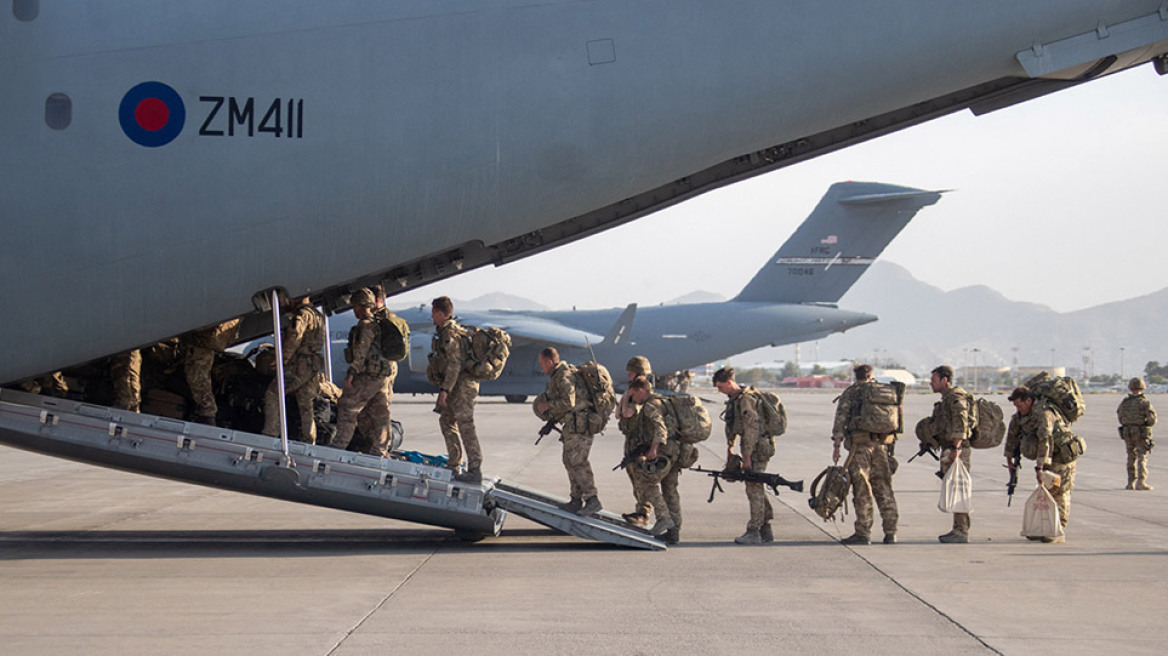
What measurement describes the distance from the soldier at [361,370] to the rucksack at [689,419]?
268cm

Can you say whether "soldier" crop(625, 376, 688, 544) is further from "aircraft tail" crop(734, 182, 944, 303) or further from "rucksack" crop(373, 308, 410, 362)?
"aircraft tail" crop(734, 182, 944, 303)

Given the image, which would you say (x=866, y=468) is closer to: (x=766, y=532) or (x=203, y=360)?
(x=766, y=532)

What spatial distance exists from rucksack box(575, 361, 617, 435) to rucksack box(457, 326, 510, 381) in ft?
2.43

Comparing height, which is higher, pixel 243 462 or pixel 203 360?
pixel 203 360

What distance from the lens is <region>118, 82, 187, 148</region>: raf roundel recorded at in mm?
8180

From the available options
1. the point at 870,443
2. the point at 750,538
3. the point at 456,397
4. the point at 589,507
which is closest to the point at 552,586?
the point at 589,507

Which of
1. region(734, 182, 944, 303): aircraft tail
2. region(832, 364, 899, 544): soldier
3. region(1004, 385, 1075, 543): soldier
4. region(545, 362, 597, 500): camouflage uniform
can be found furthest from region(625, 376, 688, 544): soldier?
region(734, 182, 944, 303): aircraft tail

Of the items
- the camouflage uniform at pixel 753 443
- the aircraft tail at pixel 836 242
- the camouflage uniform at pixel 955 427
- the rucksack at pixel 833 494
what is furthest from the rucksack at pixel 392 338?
the aircraft tail at pixel 836 242

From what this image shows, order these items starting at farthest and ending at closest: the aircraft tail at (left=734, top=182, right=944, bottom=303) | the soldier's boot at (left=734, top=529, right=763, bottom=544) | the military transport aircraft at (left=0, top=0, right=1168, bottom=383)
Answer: the aircraft tail at (left=734, top=182, right=944, bottom=303) → the soldier's boot at (left=734, top=529, right=763, bottom=544) → the military transport aircraft at (left=0, top=0, right=1168, bottom=383)

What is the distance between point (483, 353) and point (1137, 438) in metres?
10.7

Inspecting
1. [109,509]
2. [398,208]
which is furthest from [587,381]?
[109,509]

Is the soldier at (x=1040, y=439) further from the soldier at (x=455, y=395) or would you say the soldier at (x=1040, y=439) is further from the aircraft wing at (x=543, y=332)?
the aircraft wing at (x=543, y=332)

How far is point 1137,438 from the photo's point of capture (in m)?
15.6

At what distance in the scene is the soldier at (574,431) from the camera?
9.78 meters
